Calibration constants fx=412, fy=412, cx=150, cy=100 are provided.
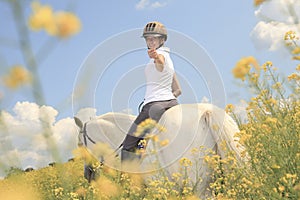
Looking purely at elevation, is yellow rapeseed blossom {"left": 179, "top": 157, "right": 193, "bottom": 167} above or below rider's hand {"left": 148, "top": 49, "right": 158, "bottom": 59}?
below

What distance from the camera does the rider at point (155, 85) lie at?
165 inches

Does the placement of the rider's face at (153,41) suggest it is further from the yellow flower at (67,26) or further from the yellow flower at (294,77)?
the yellow flower at (67,26)

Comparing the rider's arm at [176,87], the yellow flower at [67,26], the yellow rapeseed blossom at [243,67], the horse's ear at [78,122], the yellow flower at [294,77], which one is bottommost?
the yellow flower at [67,26]

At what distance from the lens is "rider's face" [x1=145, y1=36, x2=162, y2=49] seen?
14.3 feet

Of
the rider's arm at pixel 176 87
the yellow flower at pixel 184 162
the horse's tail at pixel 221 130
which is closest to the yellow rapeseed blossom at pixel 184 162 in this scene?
the yellow flower at pixel 184 162

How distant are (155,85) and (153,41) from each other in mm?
473

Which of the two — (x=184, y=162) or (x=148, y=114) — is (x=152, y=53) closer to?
(x=148, y=114)

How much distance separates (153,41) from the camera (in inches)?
172

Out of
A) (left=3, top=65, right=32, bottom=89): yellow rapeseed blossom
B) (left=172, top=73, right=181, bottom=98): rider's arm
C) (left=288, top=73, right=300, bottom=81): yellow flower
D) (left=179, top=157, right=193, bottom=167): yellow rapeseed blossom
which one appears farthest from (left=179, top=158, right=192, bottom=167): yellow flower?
(left=3, top=65, right=32, bottom=89): yellow rapeseed blossom

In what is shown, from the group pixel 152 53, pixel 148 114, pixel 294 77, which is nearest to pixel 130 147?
pixel 148 114

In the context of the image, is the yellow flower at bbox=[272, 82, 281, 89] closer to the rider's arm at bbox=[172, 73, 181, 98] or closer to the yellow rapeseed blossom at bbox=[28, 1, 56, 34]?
the rider's arm at bbox=[172, 73, 181, 98]

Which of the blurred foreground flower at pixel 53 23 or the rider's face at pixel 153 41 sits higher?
the rider's face at pixel 153 41

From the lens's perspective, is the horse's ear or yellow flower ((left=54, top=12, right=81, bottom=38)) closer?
yellow flower ((left=54, top=12, right=81, bottom=38))

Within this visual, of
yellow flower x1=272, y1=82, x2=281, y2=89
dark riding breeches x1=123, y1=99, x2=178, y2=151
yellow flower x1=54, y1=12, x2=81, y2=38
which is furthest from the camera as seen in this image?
dark riding breeches x1=123, y1=99, x2=178, y2=151
